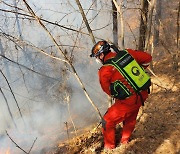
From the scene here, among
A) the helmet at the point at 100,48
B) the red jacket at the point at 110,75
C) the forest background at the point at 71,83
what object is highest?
the helmet at the point at 100,48

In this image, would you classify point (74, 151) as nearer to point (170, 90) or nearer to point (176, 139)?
point (176, 139)

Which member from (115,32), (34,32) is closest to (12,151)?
(115,32)

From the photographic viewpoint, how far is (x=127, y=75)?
4117 mm

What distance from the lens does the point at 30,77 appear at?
22.9 metres

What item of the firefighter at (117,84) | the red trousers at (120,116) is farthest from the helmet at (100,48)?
the red trousers at (120,116)

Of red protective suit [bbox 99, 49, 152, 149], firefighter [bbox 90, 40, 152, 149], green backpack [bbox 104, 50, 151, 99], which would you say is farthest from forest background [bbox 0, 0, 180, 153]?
green backpack [bbox 104, 50, 151, 99]

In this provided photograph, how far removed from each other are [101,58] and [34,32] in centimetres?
3061

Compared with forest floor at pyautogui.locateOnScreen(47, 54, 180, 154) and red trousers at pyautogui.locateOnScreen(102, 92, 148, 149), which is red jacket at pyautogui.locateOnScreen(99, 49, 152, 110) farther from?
forest floor at pyautogui.locateOnScreen(47, 54, 180, 154)

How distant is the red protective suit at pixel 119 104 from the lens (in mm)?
4219

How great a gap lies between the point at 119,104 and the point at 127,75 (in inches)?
26.9

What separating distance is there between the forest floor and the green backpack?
1.46 metres

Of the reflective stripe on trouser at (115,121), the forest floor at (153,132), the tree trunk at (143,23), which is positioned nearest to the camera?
the reflective stripe on trouser at (115,121)

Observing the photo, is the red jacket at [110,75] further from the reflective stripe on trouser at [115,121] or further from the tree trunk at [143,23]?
the tree trunk at [143,23]

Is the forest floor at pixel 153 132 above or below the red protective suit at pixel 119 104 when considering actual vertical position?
below
